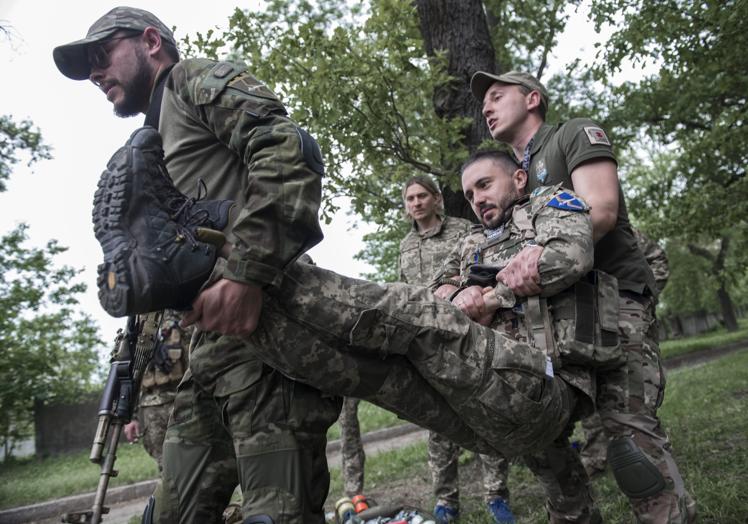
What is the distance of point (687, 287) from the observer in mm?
30766

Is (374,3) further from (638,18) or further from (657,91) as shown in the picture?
(657,91)

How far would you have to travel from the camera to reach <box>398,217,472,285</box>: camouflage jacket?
17.2ft

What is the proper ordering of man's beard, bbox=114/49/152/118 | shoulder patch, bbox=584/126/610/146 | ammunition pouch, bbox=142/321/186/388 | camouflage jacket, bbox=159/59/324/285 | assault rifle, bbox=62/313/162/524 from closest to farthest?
camouflage jacket, bbox=159/59/324/285, man's beard, bbox=114/49/152/118, assault rifle, bbox=62/313/162/524, shoulder patch, bbox=584/126/610/146, ammunition pouch, bbox=142/321/186/388

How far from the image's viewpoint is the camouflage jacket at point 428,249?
5234mm

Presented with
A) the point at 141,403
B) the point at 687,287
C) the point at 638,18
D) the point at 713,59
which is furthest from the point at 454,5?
the point at 687,287

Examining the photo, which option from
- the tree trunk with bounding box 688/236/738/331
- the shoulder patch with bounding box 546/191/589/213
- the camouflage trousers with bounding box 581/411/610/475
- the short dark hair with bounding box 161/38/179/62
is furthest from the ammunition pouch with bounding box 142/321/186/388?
the tree trunk with bounding box 688/236/738/331

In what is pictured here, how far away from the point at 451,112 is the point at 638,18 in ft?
8.72

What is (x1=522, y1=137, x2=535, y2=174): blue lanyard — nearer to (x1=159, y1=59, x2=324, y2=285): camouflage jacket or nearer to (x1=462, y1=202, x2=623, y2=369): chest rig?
(x1=462, y1=202, x2=623, y2=369): chest rig

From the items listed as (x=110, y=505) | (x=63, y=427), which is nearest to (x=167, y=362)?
(x=110, y=505)

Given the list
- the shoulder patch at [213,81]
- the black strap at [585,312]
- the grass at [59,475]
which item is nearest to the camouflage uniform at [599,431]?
the black strap at [585,312]

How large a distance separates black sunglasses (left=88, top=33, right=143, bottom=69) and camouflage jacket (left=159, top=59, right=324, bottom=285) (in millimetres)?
308

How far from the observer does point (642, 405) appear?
2.54 meters

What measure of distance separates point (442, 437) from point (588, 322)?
2.08 meters

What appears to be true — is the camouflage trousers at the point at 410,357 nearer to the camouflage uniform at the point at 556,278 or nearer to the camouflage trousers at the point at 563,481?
the camouflage uniform at the point at 556,278
